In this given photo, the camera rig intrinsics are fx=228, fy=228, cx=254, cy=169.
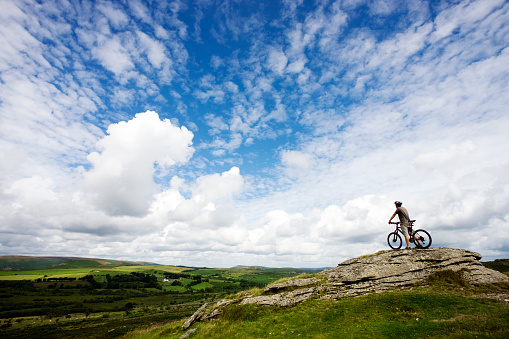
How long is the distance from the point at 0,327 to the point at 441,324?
173m

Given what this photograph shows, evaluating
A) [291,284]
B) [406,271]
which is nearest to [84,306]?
[291,284]

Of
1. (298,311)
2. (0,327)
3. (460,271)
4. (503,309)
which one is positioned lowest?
(0,327)

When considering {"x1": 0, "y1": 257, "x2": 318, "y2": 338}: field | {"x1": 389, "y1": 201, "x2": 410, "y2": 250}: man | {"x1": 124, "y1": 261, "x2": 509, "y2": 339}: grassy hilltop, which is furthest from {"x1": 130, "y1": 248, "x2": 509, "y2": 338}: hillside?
{"x1": 0, "y1": 257, "x2": 318, "y2": 338}: field

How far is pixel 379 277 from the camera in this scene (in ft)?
67.4

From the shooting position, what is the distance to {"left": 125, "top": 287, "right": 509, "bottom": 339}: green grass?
1194 centimetres

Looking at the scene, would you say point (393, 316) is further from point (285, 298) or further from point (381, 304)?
point (285, 298)

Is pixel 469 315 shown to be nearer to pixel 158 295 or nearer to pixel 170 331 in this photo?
pixel 170 331

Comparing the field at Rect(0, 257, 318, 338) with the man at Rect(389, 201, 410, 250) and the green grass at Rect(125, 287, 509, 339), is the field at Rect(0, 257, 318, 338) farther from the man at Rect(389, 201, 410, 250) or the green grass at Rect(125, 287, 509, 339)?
the green grass at Rect(125, 287, 509, 339)

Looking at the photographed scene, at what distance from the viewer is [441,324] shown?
12547mm

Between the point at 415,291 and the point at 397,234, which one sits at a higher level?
the point at 397,234

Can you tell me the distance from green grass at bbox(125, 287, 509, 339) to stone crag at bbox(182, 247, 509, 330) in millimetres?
1382

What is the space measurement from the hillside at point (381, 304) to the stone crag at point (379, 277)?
0.07 meters

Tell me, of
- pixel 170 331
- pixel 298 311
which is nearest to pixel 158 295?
pixel 170 331

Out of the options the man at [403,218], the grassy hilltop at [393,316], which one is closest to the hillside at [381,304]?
the grassy hilltop at [393,316]
